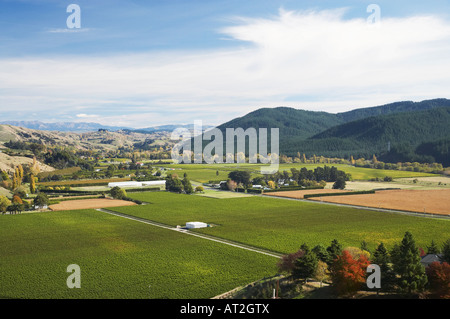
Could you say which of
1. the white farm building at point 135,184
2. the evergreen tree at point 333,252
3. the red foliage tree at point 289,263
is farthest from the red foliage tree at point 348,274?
the white farm building at point 135,184

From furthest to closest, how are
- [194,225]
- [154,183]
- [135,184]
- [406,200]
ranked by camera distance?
[154,183]
[135,184]
[406,200]
[194,225]

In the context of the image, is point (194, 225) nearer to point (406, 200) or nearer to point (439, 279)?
point (439, 279)

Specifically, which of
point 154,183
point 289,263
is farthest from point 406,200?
point 154,183

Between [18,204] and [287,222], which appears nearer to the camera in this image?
[287,222]

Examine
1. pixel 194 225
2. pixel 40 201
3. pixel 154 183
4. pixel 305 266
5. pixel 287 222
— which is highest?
pixel 154 183

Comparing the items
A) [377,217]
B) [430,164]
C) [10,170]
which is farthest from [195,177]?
[430,164]

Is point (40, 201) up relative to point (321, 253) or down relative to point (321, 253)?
up

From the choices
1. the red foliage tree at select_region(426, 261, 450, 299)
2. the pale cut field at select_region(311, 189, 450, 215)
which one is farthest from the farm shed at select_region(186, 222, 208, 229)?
the pale cut field at select_region(311, 189, 450, 215)
